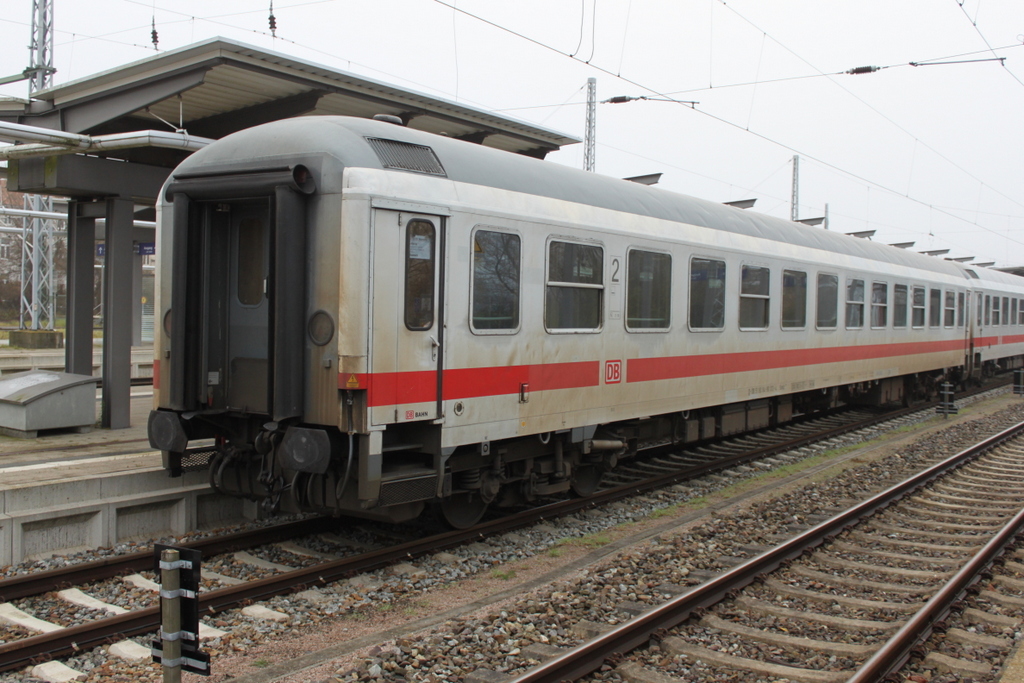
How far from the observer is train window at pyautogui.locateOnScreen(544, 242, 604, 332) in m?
8.18

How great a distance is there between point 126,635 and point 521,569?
3069 mm

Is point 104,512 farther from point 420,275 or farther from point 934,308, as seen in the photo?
point 934,308

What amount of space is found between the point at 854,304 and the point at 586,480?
27.1 feet

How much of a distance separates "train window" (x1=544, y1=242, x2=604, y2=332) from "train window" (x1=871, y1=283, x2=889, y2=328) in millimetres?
9548

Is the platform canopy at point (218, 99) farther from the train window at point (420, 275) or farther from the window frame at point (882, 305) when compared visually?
the window frame at point (882, 305)

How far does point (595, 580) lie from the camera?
6.64 metres

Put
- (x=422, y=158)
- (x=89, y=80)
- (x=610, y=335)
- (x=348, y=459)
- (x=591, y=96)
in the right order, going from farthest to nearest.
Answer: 1. (x=591, y=96)
2. (x=89, y=80)
3. (x=610, y=335)
4. (x=422, y=158)
5. (x=348, y=459)

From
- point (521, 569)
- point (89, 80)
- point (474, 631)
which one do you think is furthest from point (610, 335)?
point (89, 80)

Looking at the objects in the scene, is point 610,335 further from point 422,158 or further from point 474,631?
point 474,631

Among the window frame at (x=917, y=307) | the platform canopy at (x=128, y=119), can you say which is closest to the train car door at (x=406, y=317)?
the platform canopy at (x=128, y=119)

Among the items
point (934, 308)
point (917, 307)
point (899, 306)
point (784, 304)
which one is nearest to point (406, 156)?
point (784, 304)

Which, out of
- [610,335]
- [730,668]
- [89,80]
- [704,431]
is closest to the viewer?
[730,668]

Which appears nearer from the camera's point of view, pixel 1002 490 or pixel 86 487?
pixel 86 487

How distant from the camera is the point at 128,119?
11.7 metres
